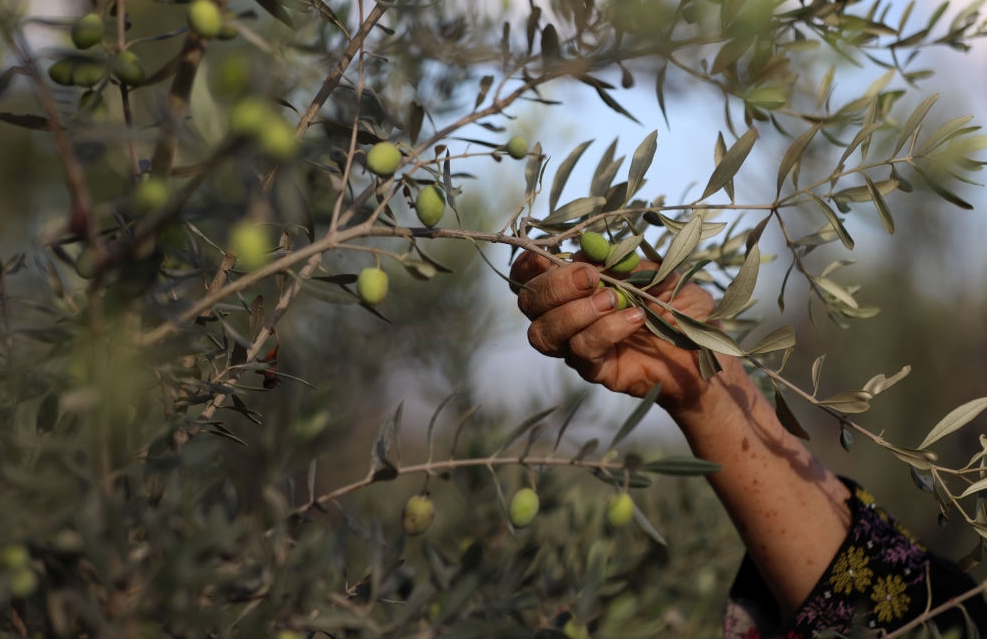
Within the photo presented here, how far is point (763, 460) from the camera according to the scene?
1.16 meters

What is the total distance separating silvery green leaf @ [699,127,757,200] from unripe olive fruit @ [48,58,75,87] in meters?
0.56

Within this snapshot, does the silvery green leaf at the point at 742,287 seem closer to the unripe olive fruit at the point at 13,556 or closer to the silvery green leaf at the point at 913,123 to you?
the silvery green leaf at the point at 913,123

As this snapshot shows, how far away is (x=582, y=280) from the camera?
816 millimetres

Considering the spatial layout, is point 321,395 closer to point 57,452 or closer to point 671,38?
point 57,452

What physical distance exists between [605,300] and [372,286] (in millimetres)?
299

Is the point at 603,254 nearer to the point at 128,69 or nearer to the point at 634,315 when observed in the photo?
the point at 634,315

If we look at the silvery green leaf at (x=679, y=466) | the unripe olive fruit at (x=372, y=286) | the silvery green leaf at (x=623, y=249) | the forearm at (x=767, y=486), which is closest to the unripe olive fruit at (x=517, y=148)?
the silvery green leaf at (x=623, y=249)

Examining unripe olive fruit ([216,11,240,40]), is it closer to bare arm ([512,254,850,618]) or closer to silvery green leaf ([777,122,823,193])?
bare arm ([512,254,850,618])

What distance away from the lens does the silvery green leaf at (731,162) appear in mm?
761

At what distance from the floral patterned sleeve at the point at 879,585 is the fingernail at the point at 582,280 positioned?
0.61 m

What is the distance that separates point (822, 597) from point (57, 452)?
1066mm

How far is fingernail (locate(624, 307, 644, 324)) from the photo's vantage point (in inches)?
33.7

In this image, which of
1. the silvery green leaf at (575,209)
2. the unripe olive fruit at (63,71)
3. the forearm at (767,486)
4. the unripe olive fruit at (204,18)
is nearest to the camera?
the unripe olive fruit at (204,18)

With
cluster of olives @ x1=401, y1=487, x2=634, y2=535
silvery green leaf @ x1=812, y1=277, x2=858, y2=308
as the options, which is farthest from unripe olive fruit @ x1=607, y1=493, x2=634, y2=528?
silvery green leaf @ x1=812, y1=277, x2=858, y2=308
